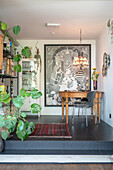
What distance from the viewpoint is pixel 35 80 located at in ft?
21.1

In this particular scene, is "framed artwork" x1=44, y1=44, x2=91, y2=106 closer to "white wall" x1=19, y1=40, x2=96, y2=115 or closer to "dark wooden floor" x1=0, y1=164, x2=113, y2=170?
"white wall" x1=19, y1=40, x2=96, y2=115

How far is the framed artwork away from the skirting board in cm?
371

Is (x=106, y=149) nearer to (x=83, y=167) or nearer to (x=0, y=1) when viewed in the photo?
(x=83, y=167)

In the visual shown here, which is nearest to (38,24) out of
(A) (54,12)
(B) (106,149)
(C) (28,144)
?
(A) (54,12)

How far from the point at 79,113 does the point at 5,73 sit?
3055 mm

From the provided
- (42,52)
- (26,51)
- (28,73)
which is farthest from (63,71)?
(26,51)

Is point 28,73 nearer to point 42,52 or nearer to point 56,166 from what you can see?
point 42,52

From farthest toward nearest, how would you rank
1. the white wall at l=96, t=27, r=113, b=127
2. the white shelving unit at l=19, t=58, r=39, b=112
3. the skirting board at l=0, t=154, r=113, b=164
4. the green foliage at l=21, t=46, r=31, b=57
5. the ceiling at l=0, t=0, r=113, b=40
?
the white shelving unit at l=19, t=58, r=39, b=112, the white wall at l=96, t=27, r=113, b=127, the ceiling at l=0, t=0, r=113, b=40, the green foliage at l=21, t=46, r=31, b=57, the skirting board at l=0, t=154, r=113, b=164

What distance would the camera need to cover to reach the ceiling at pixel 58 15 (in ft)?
12.4

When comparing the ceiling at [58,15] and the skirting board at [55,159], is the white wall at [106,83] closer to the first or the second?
the ceiling at [58,15]

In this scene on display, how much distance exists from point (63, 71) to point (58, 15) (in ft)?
8.21

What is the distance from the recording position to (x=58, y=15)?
14.5 feet

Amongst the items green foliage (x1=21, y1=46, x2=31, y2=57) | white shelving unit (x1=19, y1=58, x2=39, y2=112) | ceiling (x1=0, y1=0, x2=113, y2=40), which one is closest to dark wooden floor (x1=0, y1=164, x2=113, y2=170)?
green foliage (x1=21, y1=46, x2=31, y2=57)

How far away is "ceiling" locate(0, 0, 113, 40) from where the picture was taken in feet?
12.4
